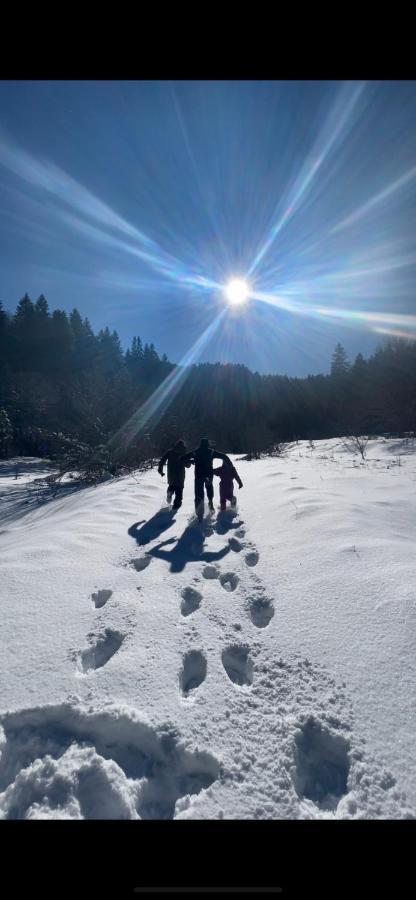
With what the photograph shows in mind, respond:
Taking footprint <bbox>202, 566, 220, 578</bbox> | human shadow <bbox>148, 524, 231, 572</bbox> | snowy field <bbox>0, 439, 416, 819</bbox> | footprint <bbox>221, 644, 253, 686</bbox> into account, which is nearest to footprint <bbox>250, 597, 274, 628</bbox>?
snowy field <bbox>0, 439, 416, 819</bbox>

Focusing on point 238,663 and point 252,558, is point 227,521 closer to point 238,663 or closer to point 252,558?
point 252,558

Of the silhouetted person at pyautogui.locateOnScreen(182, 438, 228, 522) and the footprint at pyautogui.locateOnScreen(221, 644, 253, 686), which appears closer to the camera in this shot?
the footprint at pyautogui.locateOnScreen(221, 644, 253, 686)

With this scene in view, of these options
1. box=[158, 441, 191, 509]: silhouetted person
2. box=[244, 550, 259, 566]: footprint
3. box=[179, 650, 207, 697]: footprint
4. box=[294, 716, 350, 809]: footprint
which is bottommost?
box=[294, 716, 350, 809]: footprint

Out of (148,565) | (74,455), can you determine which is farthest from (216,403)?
(148,565)

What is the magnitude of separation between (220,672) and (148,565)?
2008 millimetres

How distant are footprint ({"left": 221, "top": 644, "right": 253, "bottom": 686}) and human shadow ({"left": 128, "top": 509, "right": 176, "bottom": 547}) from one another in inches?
101

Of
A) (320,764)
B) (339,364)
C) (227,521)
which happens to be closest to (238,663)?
(320,764)

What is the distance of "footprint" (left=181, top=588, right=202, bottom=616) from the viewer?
3029 mm

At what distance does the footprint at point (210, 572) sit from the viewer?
3.76 m

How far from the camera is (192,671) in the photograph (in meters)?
2.26

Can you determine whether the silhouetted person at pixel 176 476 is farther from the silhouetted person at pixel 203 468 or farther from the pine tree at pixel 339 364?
the pine tree at pixel 339 364
